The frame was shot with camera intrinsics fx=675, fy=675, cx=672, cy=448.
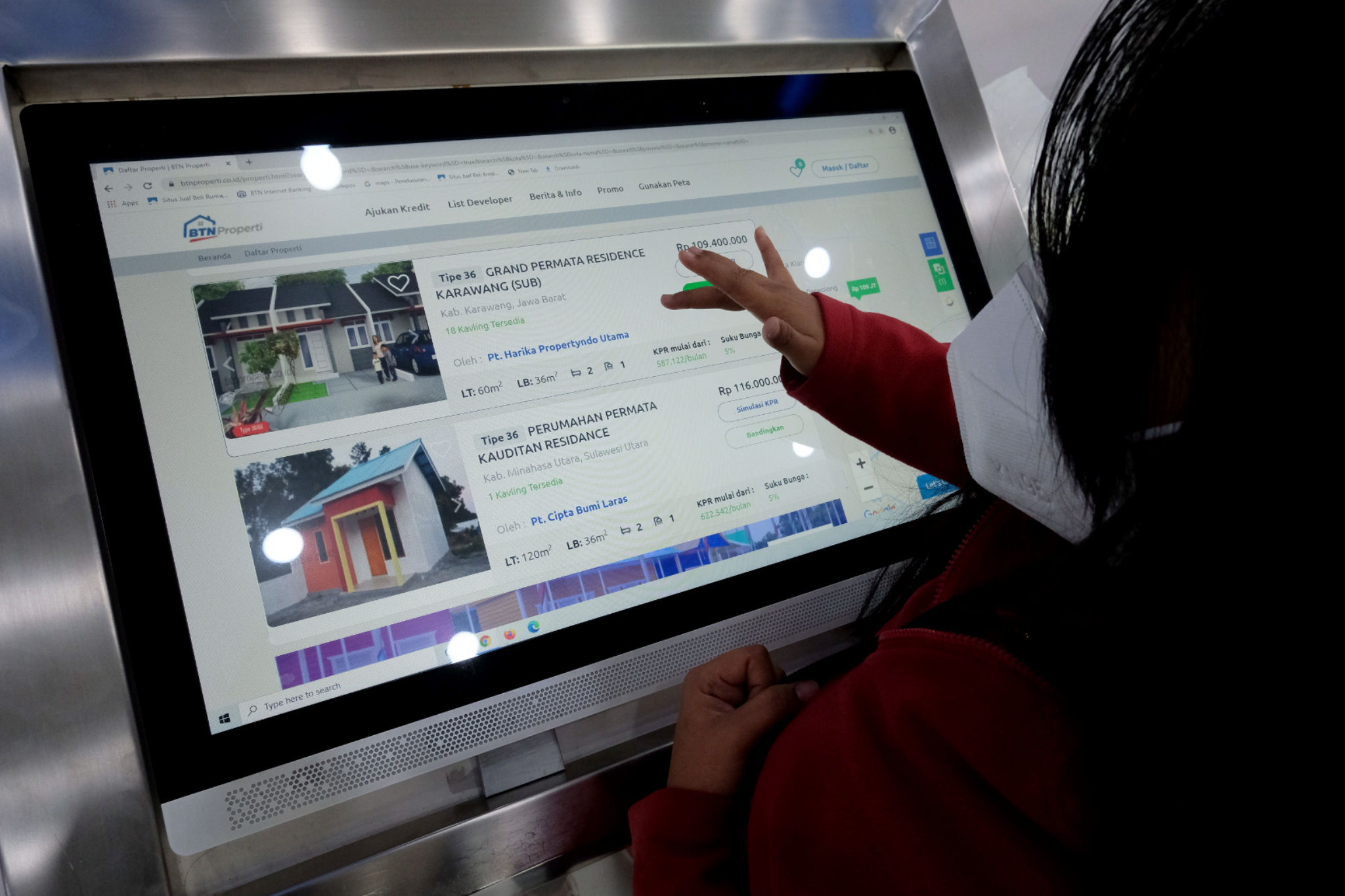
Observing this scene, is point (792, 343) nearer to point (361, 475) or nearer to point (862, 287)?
point (862, 287)

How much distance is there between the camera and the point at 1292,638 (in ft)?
0.97

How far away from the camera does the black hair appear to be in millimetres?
284

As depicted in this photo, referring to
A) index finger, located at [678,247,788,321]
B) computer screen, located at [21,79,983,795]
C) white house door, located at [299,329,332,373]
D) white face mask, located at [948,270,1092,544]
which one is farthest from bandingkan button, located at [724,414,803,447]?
white house door, located at [299,329,332,373]

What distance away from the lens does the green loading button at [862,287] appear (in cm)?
72

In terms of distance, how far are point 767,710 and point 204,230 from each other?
573mm

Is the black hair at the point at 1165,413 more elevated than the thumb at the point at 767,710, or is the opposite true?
the black hair at the point at 1165,413

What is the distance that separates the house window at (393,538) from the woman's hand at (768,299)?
0.28 meters

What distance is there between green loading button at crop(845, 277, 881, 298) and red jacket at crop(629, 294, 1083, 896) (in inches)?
13.0

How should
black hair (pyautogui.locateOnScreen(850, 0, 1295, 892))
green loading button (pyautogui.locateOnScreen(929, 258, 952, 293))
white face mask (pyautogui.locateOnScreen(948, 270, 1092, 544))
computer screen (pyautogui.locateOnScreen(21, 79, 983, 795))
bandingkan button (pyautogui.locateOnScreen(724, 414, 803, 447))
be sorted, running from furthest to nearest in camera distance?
green loading button (pyautogui.locateOnScreen(929, 258, 952, 293)), bandingkan button (pyautogui.locateOnScreen(724, 414, 803, 447)), computer screen (pyautogui.locateOnScreen(21, 79, 983, 795)), white face mask (pyautogui.locateOnScreen(948, 270, 1092, 544)), black hair (pyautogui.locateOnScreen(850, 0, 1295, 892))

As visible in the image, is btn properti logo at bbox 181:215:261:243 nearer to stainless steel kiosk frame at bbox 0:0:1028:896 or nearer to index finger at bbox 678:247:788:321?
stainless steel kiosk frame at bbox 0:0:1028:896

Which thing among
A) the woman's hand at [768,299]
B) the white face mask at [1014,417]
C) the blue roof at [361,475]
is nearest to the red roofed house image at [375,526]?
the blue roof at [361,475]

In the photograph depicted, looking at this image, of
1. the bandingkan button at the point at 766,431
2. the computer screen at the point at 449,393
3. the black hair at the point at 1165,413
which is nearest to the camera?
the black hair at the point at 1165,413

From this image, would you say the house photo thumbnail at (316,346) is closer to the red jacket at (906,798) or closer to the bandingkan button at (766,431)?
the bandingkan button at (766,431)

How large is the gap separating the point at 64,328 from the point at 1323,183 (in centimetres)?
72
